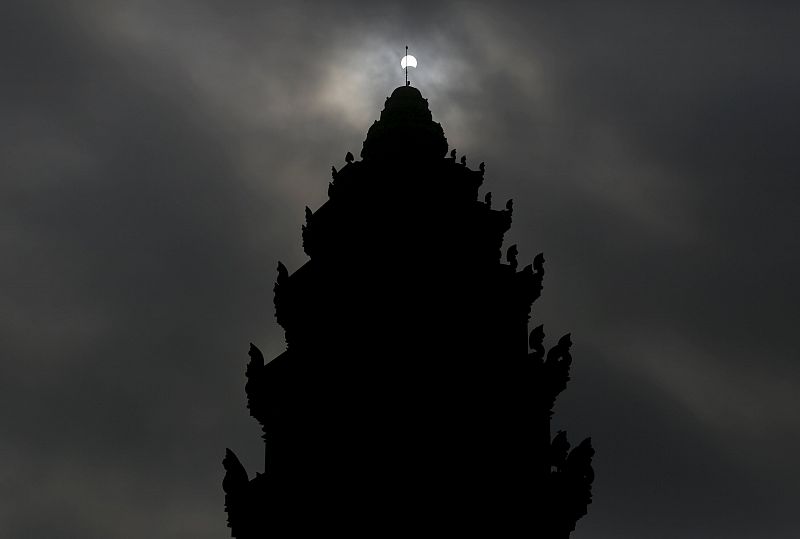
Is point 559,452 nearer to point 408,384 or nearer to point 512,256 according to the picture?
point 408,384

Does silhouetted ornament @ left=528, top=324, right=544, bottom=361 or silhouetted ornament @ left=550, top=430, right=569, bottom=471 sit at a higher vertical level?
silhouetted ornament @ left=528, top=324, right=544, bottom=361

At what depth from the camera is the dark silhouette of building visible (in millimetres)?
35062

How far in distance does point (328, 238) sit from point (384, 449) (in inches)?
311

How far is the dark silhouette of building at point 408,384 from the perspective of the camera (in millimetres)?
35062

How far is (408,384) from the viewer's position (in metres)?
36.4

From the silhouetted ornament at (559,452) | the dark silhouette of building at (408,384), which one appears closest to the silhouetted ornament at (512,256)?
the dark silhouette of building at (408,384)

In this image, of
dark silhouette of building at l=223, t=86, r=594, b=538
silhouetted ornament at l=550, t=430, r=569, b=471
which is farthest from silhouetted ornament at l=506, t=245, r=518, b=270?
silhouetted ornament at l=550, t=430, r=569, b=471

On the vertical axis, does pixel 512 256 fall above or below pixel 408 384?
above

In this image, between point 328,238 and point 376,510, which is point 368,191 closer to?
point 328,238

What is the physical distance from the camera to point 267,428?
37469 mm

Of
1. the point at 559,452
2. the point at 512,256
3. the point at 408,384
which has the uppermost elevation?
the point at 512,256

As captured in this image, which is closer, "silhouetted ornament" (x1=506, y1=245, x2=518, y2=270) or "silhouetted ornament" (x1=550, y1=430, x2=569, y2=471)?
"silhouetted ornament" (x1=550, y1=430, x2=569, y2=471)

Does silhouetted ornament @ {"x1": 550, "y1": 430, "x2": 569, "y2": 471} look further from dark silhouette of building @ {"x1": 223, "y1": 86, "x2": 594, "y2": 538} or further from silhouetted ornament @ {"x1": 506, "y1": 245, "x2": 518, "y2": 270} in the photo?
silhouetted ornament @ {"x1": 506, "y1": 245, "x2": 518, "y2": 270}

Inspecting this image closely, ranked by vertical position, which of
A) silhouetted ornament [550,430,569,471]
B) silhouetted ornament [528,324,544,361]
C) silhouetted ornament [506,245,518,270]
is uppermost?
silhouetted ornament [506,245,518,270]
